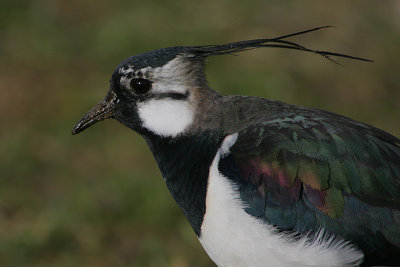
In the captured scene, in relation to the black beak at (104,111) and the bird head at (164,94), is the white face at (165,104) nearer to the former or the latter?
the bird head at (164,94)

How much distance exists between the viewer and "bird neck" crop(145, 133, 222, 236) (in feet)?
15.3

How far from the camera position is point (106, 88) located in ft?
27.6

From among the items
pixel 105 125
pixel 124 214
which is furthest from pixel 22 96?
pixel 124 214

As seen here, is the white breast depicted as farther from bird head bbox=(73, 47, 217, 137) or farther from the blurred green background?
the blurred green background

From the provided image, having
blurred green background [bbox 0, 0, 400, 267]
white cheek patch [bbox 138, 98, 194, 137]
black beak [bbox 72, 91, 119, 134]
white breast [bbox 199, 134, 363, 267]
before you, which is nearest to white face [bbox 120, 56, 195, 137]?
white cheek patch [bbox 138, 98, 194, 137]

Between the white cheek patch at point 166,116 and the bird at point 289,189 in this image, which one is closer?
the bird at point 289,189

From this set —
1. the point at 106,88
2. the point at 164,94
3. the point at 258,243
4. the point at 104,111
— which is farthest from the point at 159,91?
the point at 106,88

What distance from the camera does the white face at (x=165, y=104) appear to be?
→ 4.82m

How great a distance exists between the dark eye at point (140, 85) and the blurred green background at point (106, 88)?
1.82 meters

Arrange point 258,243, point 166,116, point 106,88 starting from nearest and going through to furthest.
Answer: point 258,243 → point 166,116 → point 106,88

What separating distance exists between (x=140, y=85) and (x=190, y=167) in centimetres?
65

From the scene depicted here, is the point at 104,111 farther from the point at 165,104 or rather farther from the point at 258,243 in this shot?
the point at 258,243

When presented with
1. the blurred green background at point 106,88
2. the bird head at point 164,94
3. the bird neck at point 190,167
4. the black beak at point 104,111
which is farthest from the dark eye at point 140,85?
the blurred green background at point 106,88

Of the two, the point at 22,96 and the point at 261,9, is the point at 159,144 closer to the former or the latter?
the point at 22,96
